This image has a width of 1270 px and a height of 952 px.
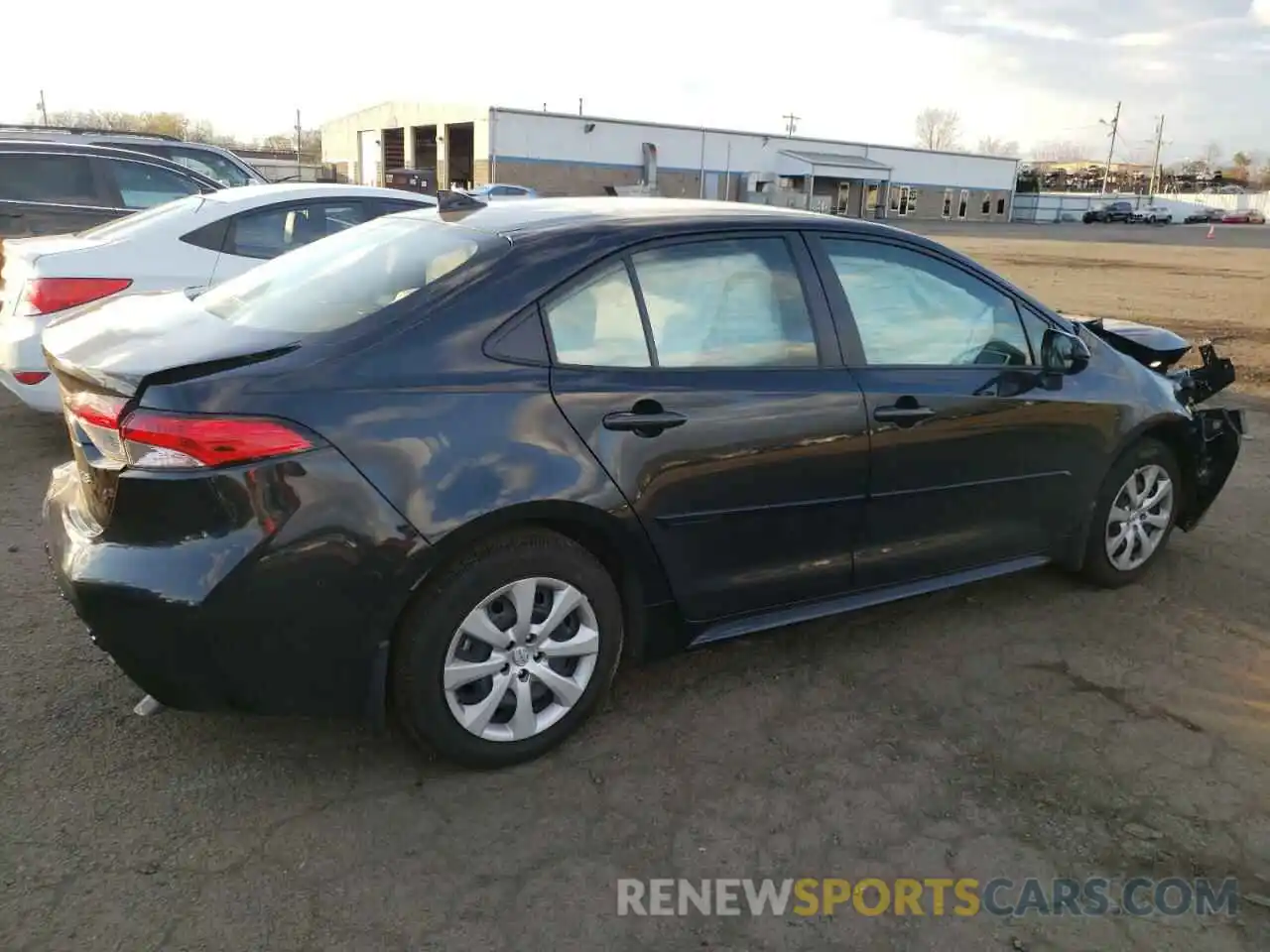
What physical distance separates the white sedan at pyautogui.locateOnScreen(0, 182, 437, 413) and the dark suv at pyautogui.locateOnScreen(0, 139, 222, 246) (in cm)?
195

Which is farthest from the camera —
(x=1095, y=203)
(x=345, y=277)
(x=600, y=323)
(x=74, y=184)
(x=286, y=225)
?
(x=1095, y=203)

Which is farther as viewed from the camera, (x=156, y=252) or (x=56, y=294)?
(x=156, y=252)

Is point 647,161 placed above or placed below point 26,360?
above

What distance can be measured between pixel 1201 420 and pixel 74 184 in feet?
27.4

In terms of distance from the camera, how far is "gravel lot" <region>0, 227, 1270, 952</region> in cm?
→ 239

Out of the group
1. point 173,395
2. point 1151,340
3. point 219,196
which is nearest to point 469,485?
point 173,395

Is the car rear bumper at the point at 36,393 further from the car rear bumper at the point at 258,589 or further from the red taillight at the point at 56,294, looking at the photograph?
the car rear bumper at the point at 258,589

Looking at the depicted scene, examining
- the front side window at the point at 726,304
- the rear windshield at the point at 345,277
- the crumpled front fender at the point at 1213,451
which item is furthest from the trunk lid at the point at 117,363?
the crumpled front fender at the point at 1213,451

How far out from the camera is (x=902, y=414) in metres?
3.47

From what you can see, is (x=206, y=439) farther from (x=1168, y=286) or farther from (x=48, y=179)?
(x=1168, y=286)

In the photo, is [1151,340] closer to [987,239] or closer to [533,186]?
[987,239]

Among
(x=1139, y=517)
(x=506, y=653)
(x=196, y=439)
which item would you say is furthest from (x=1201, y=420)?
(x=196, y=439)

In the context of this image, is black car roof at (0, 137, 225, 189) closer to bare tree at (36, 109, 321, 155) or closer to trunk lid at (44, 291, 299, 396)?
trunk lid at (44, 291, 299, 396)

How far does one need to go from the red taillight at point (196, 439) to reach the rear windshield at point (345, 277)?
0.41m
